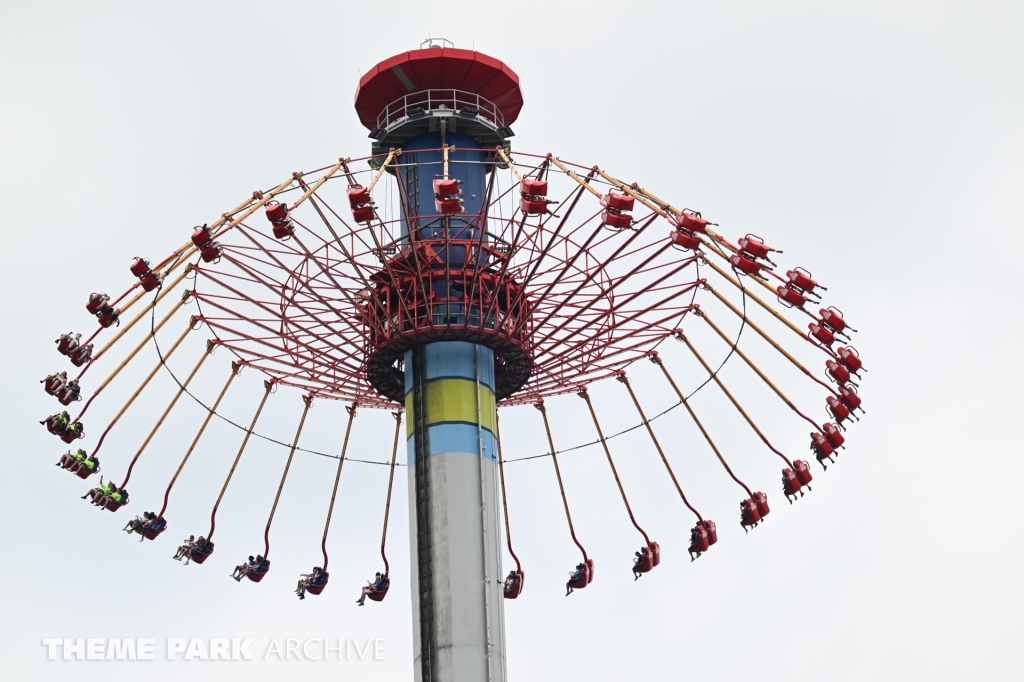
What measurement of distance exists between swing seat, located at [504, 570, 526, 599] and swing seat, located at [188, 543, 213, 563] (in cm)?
1536

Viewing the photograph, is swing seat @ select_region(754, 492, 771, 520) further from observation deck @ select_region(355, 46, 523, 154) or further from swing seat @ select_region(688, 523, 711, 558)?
observation deck @ select_region(355, 46, 523, 154)

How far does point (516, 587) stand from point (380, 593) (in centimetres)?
745

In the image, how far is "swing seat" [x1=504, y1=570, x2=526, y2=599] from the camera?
110625 millimetres

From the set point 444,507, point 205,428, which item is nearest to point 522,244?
point 444,507

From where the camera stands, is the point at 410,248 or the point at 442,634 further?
the point at 410,248

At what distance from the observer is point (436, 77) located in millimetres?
108000

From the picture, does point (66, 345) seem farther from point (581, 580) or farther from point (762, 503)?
point (762, 503)

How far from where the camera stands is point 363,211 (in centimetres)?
9325

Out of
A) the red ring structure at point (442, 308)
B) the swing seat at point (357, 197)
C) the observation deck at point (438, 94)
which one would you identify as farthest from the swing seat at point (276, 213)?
the observation deck at point (438, 94)

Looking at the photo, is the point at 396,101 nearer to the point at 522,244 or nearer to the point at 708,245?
the point at 522,244

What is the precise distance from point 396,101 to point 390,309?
11903 millimetres

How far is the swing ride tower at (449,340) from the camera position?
321ft

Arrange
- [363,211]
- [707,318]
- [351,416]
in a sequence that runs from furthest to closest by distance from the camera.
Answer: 1. [351,416]
2. [707,318]
3. [363,211]

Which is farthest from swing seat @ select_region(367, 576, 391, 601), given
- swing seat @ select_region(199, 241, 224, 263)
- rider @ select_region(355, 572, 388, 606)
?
swing seat @ select_region(199, 241, 224, 263)
